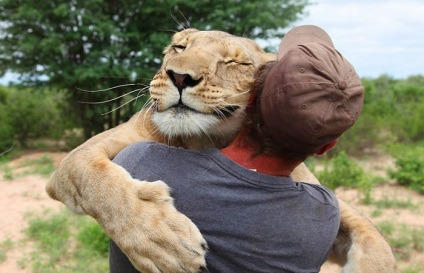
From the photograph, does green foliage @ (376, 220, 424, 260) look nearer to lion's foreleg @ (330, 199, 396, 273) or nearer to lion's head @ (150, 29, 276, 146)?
lion's foreleg @ (330, 199, 396, 273)

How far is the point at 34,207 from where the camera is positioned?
324 inches

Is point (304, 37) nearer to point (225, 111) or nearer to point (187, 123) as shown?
point (225, 111)

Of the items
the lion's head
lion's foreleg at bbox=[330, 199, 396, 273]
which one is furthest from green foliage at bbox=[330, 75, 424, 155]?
the lion's head

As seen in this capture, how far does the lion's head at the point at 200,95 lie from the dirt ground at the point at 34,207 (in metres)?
3.91

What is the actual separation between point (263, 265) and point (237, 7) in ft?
38.4

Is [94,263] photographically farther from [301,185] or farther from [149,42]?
[149,42]

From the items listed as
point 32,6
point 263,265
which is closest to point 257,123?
point 263,265

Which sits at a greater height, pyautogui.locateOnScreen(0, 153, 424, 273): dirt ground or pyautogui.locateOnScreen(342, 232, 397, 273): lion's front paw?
pyautogui.locateOnScreen(342, 232, 397, 273): lion's front paw

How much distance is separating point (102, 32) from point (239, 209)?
37.8 ft

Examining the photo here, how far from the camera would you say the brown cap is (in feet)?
5.24

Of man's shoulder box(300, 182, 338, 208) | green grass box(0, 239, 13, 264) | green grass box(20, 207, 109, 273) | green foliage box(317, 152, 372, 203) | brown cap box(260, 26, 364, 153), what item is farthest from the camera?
green foliage box(317, 152, 372, 203)

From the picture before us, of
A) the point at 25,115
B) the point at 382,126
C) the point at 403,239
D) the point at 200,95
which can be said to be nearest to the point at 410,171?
the point at 403,239

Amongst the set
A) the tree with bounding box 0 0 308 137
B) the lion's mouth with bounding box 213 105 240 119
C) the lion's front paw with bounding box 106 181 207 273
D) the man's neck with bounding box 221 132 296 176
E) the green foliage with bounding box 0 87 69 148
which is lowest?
the green foliage with bounding box 0 87 69 148

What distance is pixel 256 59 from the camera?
243cm
